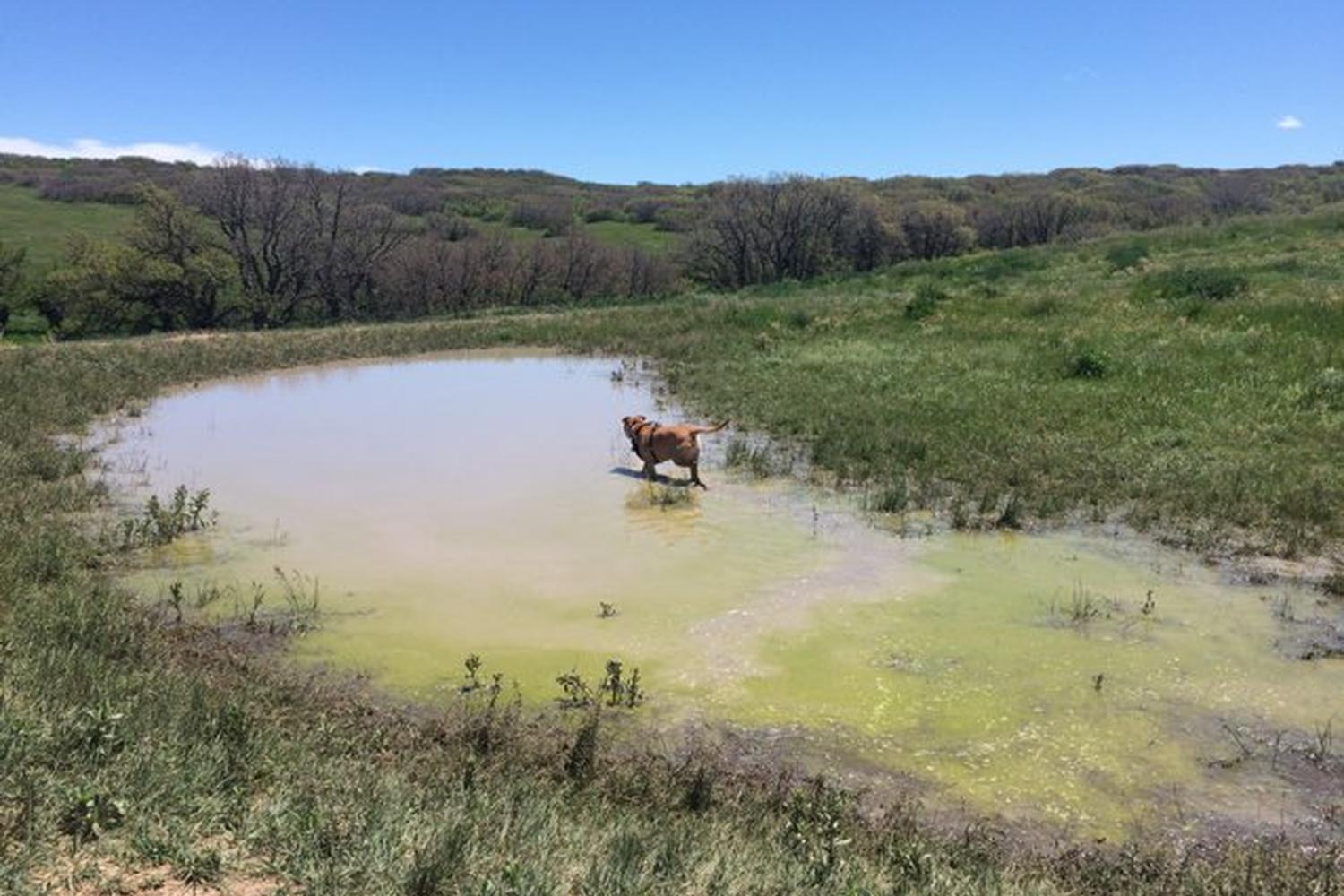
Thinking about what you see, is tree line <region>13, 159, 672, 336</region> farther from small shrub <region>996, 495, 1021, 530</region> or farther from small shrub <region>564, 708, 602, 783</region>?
small shrub <region>564, 708, 602, 783</region>

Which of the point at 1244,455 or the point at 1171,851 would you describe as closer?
the point at 1171,851

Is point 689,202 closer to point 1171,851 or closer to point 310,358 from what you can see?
point 310,358

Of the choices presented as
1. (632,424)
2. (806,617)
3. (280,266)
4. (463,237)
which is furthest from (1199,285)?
(463,237)

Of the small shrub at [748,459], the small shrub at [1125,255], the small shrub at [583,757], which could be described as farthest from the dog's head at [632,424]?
the small shrub at [1125,255]

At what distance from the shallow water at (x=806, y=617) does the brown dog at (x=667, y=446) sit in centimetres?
40

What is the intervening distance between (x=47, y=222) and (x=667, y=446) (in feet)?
229

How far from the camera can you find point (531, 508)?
37.3 feet

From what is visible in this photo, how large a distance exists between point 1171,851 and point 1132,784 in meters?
0.71

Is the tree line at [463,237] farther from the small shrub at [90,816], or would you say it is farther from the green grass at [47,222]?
the small shrub at [90,816]

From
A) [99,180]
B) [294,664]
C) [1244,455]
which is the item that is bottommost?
[294,664]

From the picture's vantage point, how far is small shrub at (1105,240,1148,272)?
37434 mm

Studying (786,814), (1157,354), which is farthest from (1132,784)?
(1157,354)

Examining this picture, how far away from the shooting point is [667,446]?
12.3 meters

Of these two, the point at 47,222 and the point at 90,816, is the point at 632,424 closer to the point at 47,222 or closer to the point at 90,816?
the point at 90,816
